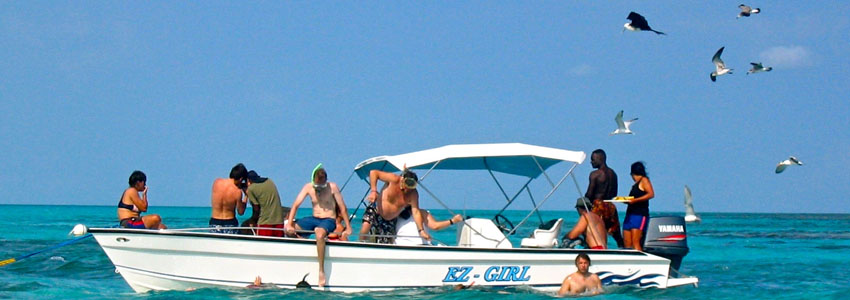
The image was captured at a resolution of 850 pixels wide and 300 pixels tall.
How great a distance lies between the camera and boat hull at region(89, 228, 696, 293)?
10.5 m

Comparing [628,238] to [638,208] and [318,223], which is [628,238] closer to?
[638,208]

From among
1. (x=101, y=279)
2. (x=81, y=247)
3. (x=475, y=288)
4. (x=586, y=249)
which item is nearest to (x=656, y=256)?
(x=586, y=249)

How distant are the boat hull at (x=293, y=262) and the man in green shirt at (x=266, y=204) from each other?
2.10ft

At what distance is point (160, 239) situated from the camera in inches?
416

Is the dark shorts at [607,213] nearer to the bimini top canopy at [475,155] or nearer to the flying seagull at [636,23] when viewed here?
the bimini top canopy at [475,155]

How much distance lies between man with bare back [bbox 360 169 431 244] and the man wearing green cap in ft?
1.15

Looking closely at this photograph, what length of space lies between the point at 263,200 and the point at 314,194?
740mm

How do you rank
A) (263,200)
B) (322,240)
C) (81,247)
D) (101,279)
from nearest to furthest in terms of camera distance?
(322,240)
(263,200)
(101,279)
(81,247)

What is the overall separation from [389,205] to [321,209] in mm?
778

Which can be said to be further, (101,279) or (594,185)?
(101,279)

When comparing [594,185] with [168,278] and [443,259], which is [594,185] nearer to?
[443,259]

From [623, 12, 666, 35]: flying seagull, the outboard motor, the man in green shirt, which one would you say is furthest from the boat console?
[623, 12, 666, 35]: flying seagull

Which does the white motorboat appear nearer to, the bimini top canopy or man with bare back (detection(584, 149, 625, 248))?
the bimini top canopy

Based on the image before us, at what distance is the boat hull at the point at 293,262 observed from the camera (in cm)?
1051
